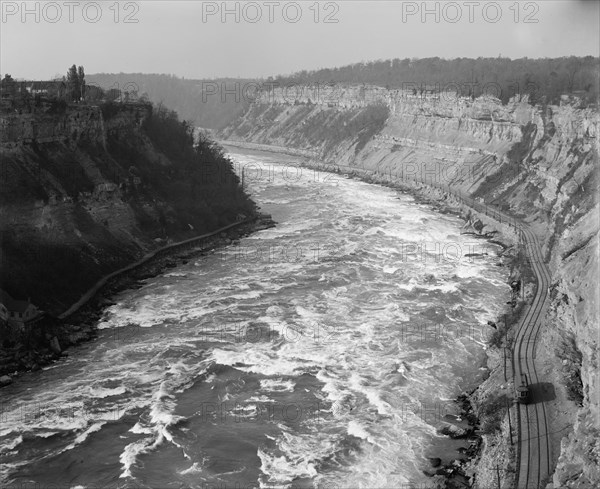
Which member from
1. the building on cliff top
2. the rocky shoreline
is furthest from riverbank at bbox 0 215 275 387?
the rocky shoreline

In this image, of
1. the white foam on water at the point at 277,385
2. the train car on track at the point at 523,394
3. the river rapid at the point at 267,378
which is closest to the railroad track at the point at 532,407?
the train car on track at the point at 523,394

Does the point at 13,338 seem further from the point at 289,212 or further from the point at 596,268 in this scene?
the point at 289,212

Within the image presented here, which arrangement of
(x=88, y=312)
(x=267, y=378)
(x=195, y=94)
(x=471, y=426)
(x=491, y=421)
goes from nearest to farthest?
(x=491, y=421), (x=471, y=426), (x=267, y=378), (x=88, y=312), (x=195, y=94)

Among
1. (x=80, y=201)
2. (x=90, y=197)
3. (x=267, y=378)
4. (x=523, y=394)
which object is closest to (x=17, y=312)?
(x=267, y=378)

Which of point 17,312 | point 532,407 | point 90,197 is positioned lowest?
point 532,407

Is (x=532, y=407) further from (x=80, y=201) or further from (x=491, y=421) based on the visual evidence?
(x=80, y=201)

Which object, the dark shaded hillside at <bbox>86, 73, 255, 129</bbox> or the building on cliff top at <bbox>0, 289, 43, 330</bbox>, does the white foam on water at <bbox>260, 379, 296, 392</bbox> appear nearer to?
the building on cliff top at <bbox>0, 289, 43, 330</bbox>
